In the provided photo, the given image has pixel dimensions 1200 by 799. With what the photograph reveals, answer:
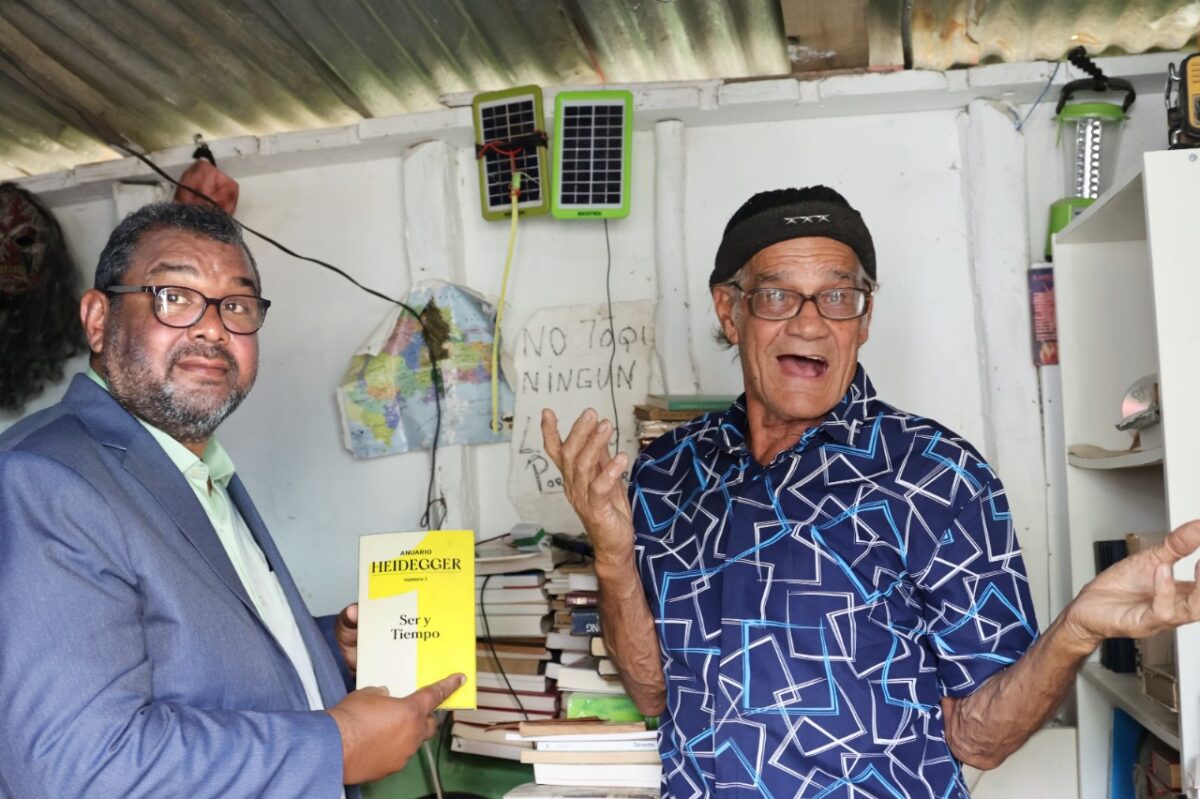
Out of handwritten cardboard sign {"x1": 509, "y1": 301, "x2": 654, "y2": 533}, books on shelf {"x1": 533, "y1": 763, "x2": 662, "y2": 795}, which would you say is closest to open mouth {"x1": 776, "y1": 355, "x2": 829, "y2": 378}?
books on shelf {"x1": 533, "y1": 763, "x2": 662, "y2": 795}

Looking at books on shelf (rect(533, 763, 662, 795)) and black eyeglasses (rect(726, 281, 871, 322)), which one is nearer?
black eyeglasses (rect(726, 281, 871, 322))

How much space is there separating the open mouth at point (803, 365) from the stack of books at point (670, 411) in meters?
0.64

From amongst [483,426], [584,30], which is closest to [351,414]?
[483,426]

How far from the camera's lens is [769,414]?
210 cm

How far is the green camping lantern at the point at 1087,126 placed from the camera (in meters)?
2.74

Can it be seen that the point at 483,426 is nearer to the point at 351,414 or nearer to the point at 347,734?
the point at 351,414

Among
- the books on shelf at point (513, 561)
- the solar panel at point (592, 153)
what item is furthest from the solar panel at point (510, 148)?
the books on shelf at point (513, 561)

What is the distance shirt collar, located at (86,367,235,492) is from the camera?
171cm

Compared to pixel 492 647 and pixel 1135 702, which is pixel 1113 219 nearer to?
pixel 1135 702

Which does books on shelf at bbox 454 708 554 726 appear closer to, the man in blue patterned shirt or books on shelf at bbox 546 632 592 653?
books on shelf at bbox 546 632 592 653

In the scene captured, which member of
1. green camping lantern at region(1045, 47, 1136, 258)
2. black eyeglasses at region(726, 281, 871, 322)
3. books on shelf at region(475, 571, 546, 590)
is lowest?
books on shelf at region(475, 571, 546, 590)

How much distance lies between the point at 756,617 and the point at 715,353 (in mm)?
1327

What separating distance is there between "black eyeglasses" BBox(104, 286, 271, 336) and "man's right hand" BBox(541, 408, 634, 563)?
51 cm

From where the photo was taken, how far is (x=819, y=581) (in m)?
1.85
